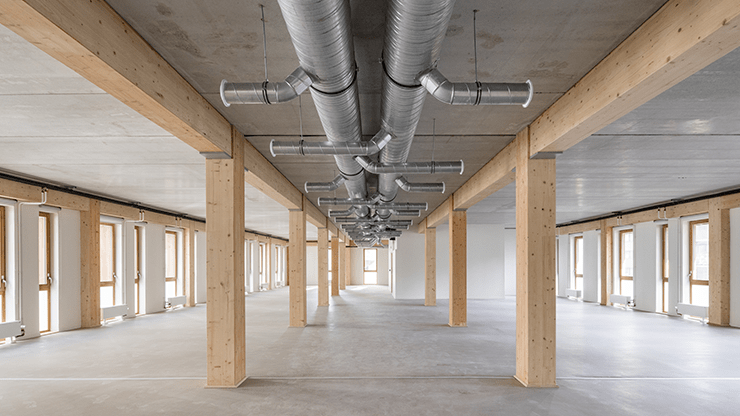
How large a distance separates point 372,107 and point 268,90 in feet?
5.43

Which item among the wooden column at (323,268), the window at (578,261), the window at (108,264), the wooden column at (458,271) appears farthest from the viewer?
the window at (578,261)

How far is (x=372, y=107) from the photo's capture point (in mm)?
4680

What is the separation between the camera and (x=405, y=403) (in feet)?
15.6

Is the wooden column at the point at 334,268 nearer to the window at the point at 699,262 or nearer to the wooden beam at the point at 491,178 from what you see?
the wooden beam at the point at 491,178

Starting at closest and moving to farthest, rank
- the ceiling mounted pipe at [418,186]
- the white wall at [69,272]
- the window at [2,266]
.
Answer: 1. the ceiling mounted pipe at [418,186]
2. the window at [2,266]
3. the white wall at [69,272]

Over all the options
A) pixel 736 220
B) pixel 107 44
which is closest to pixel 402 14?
pixel 107 44

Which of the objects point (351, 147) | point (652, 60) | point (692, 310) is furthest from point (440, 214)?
point (652, 60)

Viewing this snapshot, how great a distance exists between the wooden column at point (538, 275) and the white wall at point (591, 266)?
13284mm

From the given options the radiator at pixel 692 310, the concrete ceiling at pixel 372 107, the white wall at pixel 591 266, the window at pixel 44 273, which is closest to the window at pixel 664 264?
the radiator at pixel 692 310

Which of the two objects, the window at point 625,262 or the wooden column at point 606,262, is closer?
the window at point 625,262

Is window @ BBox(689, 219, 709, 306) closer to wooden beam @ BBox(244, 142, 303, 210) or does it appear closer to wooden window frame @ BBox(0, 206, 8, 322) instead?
wooden beam @ BBox(244, 142, 303, 210)

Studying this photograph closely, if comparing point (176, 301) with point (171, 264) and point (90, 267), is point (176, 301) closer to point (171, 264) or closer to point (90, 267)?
point (171, 264)

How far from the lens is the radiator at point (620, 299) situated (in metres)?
14.8

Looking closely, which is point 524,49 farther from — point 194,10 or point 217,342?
point 217,342
